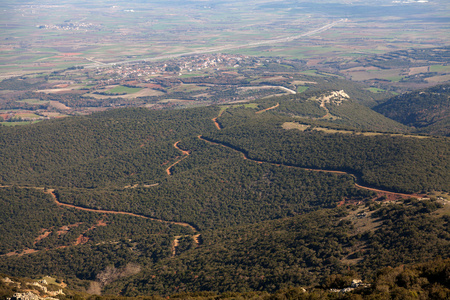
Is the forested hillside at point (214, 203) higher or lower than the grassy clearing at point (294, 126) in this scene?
lower

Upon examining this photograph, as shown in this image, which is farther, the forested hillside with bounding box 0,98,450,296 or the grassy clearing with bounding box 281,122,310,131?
the grassy clearing with bounding box 281,122,310,131

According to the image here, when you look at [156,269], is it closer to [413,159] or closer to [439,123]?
[413,159]

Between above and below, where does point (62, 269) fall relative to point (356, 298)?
below

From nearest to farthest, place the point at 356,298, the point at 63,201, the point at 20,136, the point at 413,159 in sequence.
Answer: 1. the point at 356,298
2. the point at 413,159
3. the point at 63,201
4. the point at 20,136

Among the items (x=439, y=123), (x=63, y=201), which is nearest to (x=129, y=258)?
(x=63, y=201)

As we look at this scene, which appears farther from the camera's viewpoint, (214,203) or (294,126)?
(294,126)

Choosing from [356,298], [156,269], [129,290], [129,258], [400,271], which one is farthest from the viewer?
[129,258]

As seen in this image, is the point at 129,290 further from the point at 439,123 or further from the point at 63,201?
the point at 439,123

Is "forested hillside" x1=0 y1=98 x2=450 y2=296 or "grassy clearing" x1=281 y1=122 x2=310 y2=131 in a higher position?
"grassy clearing" x1=281 y1=122 x2=310 y2=131

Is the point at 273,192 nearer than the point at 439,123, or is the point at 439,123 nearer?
the point at 273,192

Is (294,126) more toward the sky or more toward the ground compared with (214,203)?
more toward the sky

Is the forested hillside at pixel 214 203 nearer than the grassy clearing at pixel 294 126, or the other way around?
the forested hillside at pixel 214 203
